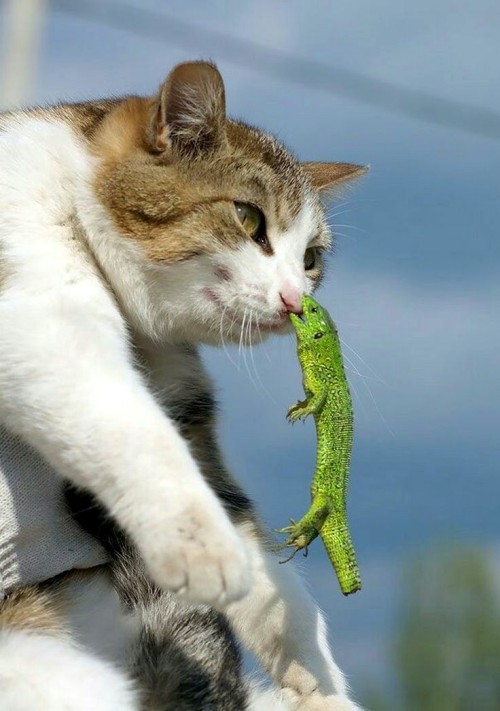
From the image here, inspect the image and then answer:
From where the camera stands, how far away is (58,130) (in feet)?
6.63

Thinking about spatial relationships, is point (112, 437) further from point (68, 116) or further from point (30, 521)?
point (68, 116)

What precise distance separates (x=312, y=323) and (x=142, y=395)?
1.17 ft

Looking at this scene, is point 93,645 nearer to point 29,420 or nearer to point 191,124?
point 29,420

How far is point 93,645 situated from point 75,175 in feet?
2.62

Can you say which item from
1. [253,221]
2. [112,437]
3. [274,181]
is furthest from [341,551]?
[274,181]

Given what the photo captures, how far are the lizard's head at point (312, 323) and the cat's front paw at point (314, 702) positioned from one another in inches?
23.1

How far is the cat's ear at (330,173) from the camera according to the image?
2338mm

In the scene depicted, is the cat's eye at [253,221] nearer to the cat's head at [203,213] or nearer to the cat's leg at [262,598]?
the cat's head at [203,213]

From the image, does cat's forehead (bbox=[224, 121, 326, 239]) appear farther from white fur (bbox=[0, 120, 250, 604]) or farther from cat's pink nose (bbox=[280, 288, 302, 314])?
white fur (bbox=[0, 120, 250, 604])

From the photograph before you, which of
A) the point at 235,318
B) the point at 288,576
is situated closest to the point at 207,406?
the point at 235,318

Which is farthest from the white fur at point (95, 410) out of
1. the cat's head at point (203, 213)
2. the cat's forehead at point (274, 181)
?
the cat's forehead at point (274, 181)

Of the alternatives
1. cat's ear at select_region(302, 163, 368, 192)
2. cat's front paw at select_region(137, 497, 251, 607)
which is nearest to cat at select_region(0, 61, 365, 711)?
cat's front paw at select_region(137, 497, 251, 607)

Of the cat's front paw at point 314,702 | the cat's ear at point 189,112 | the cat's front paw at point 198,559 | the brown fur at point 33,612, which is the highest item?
the cat's ear at point 189,112

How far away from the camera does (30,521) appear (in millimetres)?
1647
